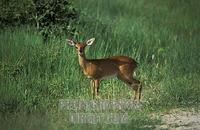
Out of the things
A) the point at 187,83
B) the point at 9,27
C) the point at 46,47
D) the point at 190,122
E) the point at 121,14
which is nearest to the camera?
the point at 190,122

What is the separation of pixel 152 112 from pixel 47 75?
91.1 inches

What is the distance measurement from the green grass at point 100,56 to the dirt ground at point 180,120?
214 mm

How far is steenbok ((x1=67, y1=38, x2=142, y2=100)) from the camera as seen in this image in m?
11.2

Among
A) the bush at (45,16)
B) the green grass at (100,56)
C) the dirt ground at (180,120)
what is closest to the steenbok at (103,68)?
the green grass at (100,56)

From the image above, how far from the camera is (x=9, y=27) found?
14.4 meters

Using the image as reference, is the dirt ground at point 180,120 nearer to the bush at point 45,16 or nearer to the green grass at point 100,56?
the green grass at point 100,56

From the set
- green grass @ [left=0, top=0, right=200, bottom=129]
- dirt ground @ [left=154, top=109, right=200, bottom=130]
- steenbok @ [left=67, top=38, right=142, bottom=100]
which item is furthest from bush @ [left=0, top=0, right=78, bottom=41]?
dirt ground @ [left=154, top=109, right=200, bottom=130]

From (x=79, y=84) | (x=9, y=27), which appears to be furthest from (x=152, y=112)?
(x=9, y=27)

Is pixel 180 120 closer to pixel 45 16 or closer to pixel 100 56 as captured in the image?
pixel 100 56

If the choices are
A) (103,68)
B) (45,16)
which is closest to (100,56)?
(45,16)

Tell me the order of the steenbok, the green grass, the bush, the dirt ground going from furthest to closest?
1. the bush
2. the steenbok
3. the green grass
4. the dirt ground

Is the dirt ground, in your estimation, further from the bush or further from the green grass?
the bush

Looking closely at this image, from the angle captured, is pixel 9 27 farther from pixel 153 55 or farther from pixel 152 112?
pixel 152 112

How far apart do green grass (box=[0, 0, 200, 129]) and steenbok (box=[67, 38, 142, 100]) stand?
1.08 ft
